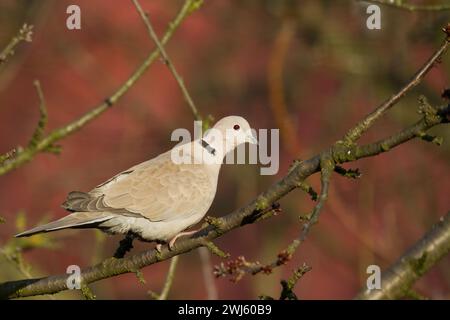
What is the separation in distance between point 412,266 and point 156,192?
188 cm

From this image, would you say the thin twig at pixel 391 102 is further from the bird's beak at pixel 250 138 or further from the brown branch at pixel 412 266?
the bird's beak at pixel 250 138

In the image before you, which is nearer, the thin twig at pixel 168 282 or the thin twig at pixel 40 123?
the thin twig at pixel 40 123

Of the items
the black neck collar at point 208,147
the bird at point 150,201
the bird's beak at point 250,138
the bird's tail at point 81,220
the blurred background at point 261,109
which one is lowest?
the bird's tail at point 81,220

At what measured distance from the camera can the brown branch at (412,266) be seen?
2.76 meters

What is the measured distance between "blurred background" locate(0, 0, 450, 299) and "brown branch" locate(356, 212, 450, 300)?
2.70 m

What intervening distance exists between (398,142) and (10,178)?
7.89m

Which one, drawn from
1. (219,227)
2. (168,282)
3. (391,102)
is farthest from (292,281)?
(168,282)

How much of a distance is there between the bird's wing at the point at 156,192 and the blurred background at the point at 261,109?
0.97 m

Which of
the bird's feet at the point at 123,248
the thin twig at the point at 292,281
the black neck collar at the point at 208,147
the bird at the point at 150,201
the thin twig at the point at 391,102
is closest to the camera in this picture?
the thin twig at the point at 292,281

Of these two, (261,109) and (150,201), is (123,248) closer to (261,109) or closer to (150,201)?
(150,201)

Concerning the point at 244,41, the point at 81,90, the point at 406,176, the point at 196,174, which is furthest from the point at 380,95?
the point at 81,90

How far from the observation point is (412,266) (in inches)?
109

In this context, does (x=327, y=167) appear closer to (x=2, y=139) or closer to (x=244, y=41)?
(x=244, y=41)

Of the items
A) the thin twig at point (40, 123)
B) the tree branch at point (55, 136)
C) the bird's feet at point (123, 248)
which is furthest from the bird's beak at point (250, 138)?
the thin twig at point (40, 123)
